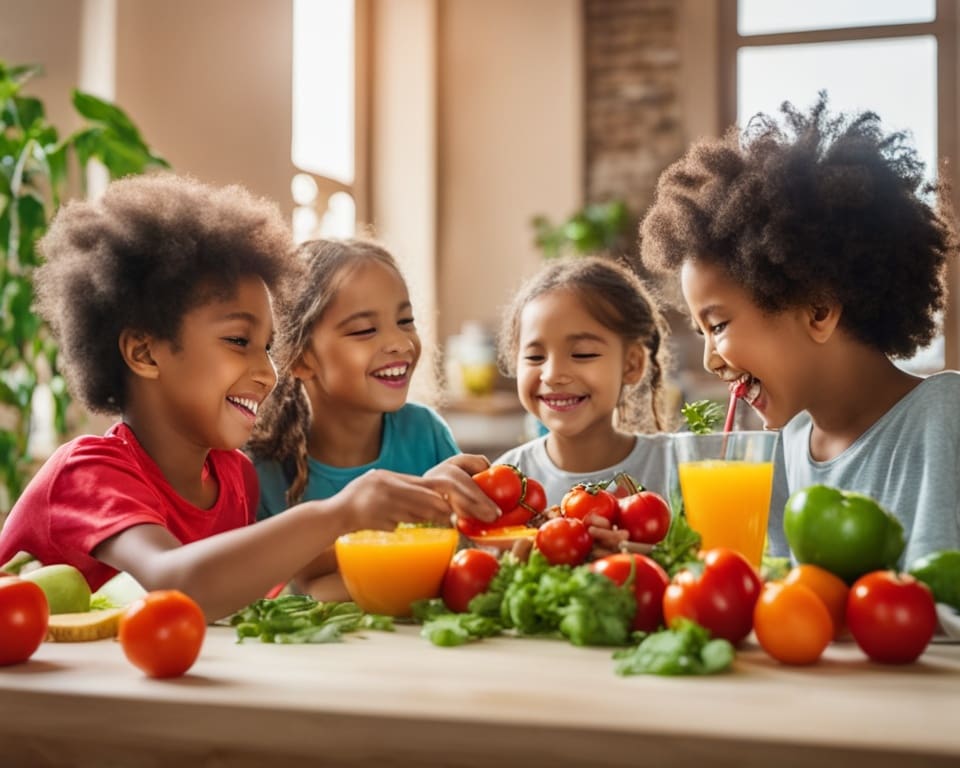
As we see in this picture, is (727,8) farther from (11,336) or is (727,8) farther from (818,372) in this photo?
(818,372)

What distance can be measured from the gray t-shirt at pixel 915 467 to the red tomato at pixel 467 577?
753mm

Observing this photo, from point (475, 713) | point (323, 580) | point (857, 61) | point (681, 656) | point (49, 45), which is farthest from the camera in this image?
point (857, 61)

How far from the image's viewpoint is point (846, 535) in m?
1.20

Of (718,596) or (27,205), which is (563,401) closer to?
(718,596)

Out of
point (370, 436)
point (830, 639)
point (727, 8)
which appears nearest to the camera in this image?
point (830, 639)

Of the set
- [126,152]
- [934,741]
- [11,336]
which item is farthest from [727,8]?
[934,741]

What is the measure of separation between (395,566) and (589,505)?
0.92 feet

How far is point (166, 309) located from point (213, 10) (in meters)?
3.52

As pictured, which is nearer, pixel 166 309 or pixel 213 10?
pixel 166 309

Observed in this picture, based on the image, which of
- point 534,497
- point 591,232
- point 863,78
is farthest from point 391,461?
point 863,78

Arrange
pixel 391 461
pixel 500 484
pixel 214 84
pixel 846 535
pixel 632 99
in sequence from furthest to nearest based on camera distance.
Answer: pixel 632 99, pixel 214 84, pixel 391 461, pixel 500 484, pixel 846 535

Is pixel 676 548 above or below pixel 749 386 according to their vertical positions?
below

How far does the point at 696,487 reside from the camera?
1.51m

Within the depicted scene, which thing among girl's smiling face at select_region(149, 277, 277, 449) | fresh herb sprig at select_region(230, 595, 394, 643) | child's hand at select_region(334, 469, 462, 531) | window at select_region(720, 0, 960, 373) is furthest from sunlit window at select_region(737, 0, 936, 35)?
fresh herb sprig at select_region(230, 595, 394, 643)
